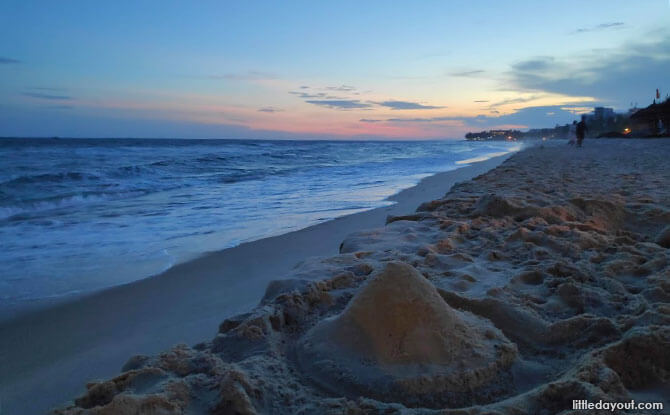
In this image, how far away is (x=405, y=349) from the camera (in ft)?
5.25

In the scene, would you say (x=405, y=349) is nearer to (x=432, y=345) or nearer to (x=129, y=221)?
(x=432, y=345)

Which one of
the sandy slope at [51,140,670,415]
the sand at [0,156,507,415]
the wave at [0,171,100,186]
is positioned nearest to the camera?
the sandy slope at [51,140,670,415]

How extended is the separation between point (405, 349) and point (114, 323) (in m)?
1.93

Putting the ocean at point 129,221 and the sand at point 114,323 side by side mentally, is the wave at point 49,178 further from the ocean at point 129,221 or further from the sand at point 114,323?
the sand at point 114,323

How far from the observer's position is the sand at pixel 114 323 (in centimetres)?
191

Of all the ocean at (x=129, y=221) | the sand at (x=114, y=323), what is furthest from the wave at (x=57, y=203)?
the sand at (x=114, y=323)

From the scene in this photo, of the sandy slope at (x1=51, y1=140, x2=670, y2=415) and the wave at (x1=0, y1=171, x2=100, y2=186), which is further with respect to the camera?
the wave at (x1=0, y1=171, x2=100, y2=186)

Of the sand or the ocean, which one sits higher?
the ocean

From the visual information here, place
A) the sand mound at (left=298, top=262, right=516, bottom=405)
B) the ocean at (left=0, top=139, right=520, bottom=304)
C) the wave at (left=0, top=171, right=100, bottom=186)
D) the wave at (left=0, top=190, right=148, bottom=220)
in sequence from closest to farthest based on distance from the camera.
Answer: the sand mound at (left=298, top=262, right=516, bottom=405), the ocean at (left=0, top=139, right=520, bottom=304), the wave at (left=0, top=190, right=148, bottom=220), the wave at (left=0, top=171, right=100, bottom=186)

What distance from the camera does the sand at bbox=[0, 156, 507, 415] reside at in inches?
75.3

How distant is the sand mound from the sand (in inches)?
30.2

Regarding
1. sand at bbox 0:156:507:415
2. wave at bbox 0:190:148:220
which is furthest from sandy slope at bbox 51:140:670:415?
wave at bbox 0:190:148:220

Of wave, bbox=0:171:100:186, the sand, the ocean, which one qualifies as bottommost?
the sand

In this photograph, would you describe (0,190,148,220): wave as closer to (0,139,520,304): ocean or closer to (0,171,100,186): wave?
(0,139,520,304): ocean
